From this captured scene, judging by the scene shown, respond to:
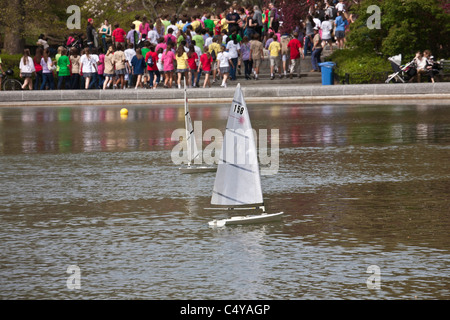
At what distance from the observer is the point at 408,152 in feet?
51.8

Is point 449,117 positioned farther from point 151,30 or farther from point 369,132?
point 151,30

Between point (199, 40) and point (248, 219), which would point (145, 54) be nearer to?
point (199, 40)

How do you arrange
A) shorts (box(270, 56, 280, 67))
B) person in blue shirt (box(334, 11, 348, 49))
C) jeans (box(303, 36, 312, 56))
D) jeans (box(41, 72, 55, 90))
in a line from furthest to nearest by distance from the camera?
jeans (box(303, 36, 312, 56)) → person in blue shirt (box(334, 11, 348, 49)) → shorts (box(270, 56, 280, 67)) → jeans (box(41, 72, 55, 90))

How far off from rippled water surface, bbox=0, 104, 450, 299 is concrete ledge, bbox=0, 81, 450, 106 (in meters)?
12.3

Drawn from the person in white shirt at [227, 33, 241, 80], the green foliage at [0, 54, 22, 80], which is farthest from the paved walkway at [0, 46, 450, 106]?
the green foliage at [0, 54, 22, 80]

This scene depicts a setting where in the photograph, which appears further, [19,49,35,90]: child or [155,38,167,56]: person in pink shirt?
[155,38,167,56]: person in pink shirt

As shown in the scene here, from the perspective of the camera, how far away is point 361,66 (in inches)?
1335

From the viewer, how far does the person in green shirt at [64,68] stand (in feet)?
111

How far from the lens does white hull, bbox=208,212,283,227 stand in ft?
31.1

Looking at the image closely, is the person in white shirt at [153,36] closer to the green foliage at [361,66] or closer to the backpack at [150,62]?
the backpack at [150,62]

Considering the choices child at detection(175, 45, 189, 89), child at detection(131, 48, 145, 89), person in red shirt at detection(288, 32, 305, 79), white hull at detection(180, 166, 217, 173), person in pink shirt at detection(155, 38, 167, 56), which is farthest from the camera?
person in red shirt at detection(288, 32, 305, 79)

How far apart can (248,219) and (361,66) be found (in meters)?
25.1

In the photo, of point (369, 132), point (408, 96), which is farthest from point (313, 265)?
point (408, 96)

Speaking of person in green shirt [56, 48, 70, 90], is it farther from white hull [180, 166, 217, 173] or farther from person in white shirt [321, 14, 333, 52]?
white hull [180, 166, 217, 173]
